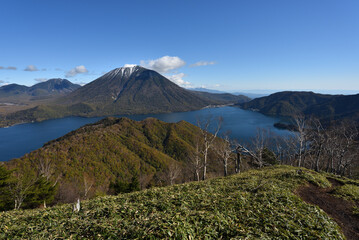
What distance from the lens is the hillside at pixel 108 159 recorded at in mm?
51062

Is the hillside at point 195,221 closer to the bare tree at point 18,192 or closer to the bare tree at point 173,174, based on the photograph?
the bare tree at point 18,192

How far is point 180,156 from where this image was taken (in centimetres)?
9512

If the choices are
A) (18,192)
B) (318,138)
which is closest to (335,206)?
(318,138)

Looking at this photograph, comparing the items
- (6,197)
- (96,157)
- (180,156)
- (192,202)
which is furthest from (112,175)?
(192,202)

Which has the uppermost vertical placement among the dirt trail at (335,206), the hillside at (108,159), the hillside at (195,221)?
the hillside at (195,221)

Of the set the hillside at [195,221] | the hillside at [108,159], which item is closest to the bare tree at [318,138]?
the hillside at [195,221]

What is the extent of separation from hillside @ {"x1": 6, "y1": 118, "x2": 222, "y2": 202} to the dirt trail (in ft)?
100

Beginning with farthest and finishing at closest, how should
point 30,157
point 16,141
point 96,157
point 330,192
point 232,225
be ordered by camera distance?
point 16,141 → point 96,157 → point 30,157 → point 330,192 → point 232,225

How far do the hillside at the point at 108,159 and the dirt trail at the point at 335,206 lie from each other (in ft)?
100

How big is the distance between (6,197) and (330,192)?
1250 inches

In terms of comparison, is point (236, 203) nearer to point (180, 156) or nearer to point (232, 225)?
point (232, 225)

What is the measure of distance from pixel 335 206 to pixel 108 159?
249 ft

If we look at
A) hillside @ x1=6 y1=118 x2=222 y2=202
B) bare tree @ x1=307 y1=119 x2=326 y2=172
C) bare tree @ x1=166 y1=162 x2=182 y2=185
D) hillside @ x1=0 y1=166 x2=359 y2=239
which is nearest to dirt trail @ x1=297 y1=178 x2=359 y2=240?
hillside @ x1=0 y1=166 x2=359 y2=239

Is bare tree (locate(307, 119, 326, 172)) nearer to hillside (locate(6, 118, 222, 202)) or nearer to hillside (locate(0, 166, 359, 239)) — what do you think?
hillside (locate(0, 166, 359, 239))
